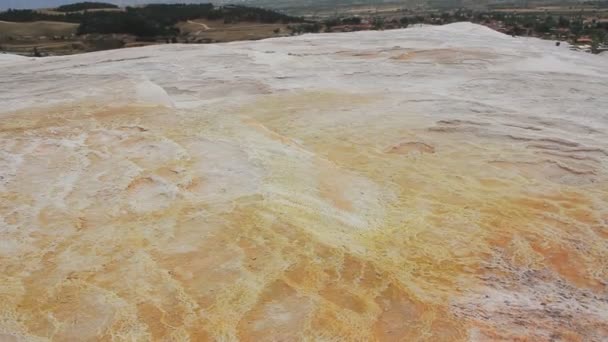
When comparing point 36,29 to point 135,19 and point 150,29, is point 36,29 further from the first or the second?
point 150,29

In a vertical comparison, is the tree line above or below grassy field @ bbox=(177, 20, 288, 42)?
above

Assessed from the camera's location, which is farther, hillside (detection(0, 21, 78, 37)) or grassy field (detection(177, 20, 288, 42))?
hillside (detection(0, 21, 78, 37))

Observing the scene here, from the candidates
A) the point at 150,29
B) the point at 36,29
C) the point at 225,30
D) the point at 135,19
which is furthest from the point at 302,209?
the point at 36,29

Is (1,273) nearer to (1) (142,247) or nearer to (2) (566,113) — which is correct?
(1) (142,247)

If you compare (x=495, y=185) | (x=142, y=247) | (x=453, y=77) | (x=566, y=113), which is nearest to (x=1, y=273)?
(x=142, y=247)

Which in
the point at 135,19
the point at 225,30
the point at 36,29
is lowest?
the point at 225,30

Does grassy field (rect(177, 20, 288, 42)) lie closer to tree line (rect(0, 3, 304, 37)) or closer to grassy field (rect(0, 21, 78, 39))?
tree line (rect(0, 3, 304, 37))

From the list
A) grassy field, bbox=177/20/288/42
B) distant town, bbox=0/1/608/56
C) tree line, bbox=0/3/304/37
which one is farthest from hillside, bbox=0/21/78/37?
grassy field, bbox=177/20/288/42

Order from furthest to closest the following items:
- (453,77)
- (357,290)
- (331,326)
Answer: (453,77)
(357,290)
(331,326)

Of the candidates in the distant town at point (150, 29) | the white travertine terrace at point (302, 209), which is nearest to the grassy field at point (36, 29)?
the distant town at point (150, 29)
